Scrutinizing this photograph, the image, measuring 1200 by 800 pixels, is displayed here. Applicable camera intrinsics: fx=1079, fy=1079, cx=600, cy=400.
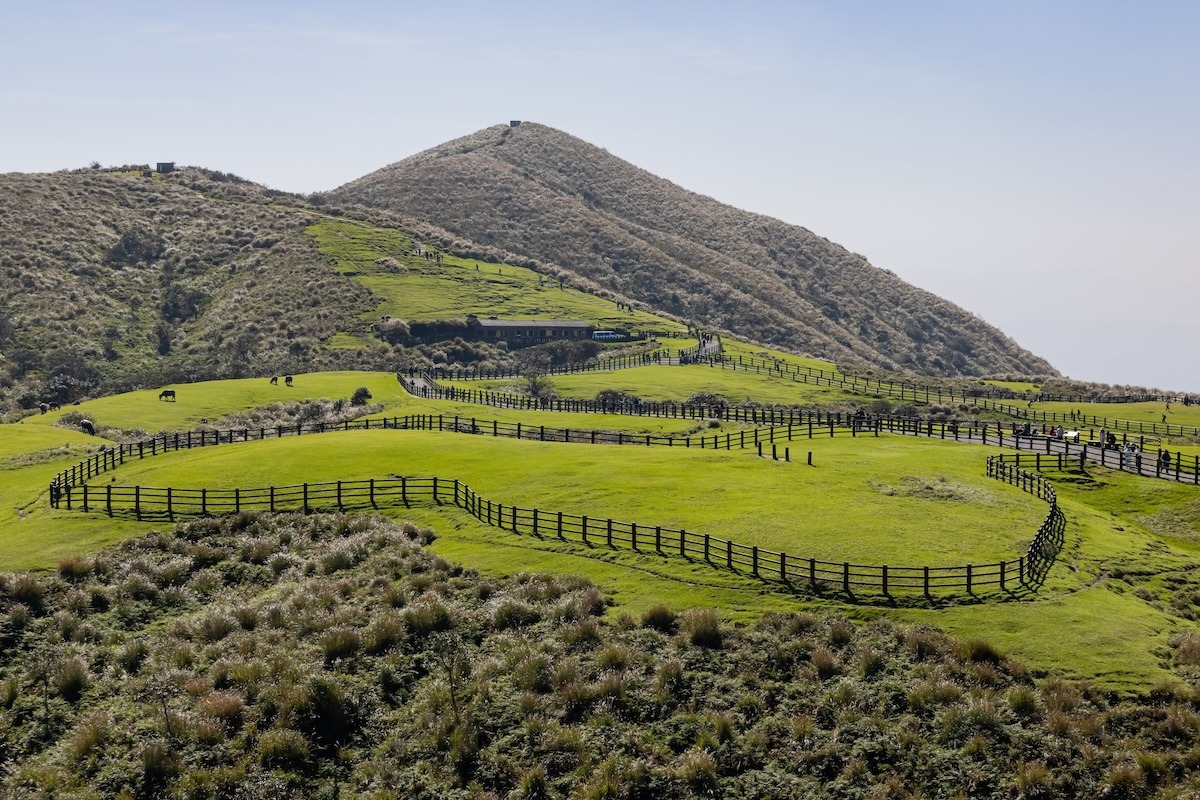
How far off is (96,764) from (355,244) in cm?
15814

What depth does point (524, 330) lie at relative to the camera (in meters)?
147

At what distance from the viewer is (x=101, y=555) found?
129ft

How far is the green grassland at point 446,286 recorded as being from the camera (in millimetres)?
153250

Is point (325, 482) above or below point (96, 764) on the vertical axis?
above

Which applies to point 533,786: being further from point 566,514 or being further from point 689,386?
point 689,386

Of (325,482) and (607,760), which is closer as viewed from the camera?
(607,760)

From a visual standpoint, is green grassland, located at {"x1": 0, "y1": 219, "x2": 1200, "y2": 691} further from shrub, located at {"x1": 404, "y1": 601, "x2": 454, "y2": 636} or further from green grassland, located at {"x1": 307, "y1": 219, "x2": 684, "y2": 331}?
green grassland, located at {"x1": 307, "y1": 219, "x2": 684, "y2": 331}

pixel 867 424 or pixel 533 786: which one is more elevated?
pixel 867 424

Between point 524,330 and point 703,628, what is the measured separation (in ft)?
388

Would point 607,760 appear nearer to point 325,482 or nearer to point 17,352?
point 325,482

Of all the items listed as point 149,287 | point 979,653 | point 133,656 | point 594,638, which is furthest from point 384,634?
point 149,287

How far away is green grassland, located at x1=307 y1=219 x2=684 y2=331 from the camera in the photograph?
153250 mm

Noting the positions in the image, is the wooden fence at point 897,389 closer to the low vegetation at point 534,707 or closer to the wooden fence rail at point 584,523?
the wooden fence rail at point 584,523

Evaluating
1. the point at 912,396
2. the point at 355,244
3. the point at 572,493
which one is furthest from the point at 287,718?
the point at 355,244
